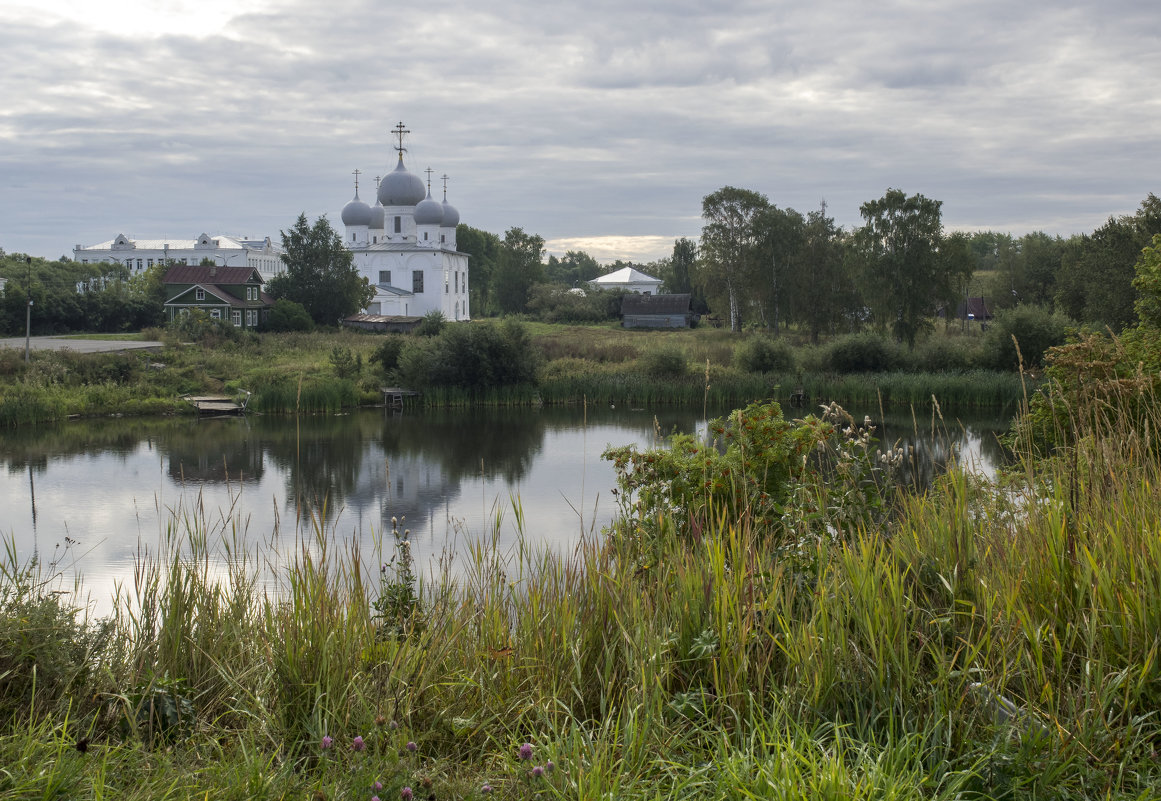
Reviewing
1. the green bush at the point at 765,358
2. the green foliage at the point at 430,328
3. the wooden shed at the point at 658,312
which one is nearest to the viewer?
the green bush at the point at 765,358

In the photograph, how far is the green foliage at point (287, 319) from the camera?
145ft

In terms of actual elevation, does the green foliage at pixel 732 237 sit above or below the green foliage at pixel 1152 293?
above

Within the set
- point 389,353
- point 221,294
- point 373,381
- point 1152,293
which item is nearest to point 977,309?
point 389,353

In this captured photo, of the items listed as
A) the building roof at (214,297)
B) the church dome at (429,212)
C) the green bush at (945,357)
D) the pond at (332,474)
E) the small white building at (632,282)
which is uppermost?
the church dome at (429,212)

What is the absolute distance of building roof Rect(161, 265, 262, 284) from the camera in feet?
153

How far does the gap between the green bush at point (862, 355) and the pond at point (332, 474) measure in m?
6.46

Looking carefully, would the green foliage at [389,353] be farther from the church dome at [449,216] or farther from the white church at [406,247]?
the church dome at [449,216]

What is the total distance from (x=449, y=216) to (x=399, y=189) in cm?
398

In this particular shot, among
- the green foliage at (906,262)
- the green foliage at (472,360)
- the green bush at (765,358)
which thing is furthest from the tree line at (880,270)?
the green foliage at (472,360)

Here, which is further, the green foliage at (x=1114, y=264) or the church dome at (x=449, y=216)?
the church dome at (x=449, y=216)

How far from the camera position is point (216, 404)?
27.7 meters

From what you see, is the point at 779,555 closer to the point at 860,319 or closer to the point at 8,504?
the point at 8,504

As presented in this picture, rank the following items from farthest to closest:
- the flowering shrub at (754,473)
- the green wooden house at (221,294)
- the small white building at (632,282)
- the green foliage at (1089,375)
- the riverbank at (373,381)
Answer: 1. the small white building at (632,282)
2. the green wooden house at (221,294)
3. the riverbank at (373,381)
4. the green foliage at (1089,375)
5. the flowering shrub at (754,473)

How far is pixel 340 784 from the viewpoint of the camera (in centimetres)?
268
